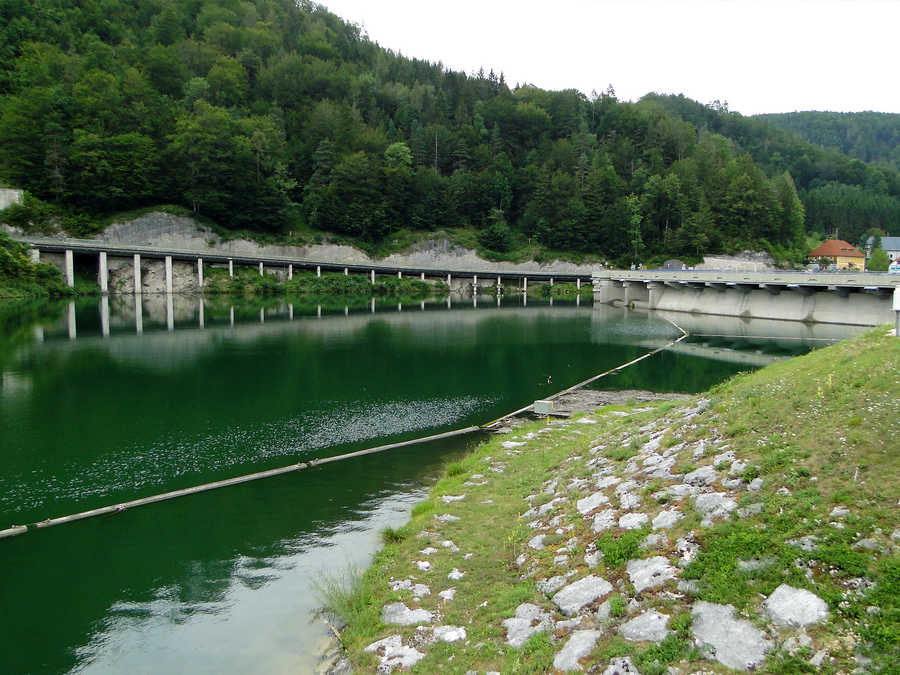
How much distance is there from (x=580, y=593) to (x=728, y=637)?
7.00 feet

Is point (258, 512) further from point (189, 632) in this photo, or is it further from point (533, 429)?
point (533, 429)

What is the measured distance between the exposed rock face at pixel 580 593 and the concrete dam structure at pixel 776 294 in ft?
154

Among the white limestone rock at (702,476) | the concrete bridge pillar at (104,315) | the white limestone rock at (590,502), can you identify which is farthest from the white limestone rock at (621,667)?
the concrete bridge pillar at (104,315)

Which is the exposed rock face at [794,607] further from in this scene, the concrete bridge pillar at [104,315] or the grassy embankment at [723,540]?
the concrete bridge pillar at [104,315]

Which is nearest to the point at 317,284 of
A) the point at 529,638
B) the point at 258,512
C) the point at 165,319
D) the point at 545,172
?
the point at 165,319

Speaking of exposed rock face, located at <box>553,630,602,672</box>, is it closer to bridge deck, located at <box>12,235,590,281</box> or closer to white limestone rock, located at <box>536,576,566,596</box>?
white limestone rock, located at <box>536,576,566,596</box>

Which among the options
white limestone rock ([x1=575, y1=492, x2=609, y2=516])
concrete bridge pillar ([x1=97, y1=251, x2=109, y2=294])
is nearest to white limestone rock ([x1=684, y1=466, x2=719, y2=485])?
white limestone rock ([x1=575, y1=492, x2=609, y2=516])

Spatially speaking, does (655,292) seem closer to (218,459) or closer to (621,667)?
(218,459)

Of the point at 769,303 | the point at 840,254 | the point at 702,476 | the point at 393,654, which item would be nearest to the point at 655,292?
the point at 769,303

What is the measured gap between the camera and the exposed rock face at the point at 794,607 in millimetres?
6141

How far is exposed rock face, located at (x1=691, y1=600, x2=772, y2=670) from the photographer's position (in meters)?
6.02

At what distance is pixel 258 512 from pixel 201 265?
79892mm

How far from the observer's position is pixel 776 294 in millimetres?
58000

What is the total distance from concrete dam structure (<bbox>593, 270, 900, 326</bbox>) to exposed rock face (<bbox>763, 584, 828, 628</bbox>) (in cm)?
4691
